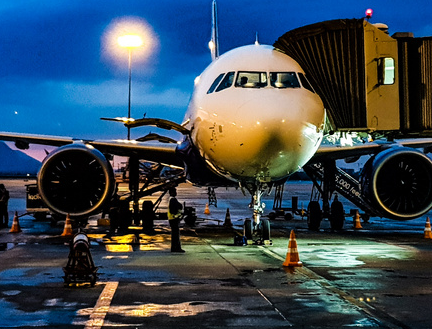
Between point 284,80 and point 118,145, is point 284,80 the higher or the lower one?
the higher one

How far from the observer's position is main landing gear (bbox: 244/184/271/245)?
1535 cm

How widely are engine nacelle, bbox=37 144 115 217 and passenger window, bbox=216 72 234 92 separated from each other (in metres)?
4.84

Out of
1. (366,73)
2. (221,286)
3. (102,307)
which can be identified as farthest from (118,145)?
(102,307)

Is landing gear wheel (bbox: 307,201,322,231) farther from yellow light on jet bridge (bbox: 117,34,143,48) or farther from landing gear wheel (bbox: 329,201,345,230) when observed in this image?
yellow light on jet bridge (bbox: 117,34,143,48)

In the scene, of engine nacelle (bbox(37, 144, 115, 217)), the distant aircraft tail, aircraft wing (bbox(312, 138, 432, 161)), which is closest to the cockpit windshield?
aircraft wing (bbox(312, 138, 432, 161))

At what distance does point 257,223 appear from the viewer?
1575 centimetres

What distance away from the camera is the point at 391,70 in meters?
14.9

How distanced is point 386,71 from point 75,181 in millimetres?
8403

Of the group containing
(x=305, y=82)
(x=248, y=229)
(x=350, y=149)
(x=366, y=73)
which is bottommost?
(x=248, y=229)

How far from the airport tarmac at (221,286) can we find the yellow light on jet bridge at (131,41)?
13.6 metres

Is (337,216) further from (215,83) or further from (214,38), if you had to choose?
(214,38)

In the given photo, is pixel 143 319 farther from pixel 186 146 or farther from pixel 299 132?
pixel 186 146

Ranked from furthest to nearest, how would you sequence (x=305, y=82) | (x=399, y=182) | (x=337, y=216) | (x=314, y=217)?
(x=337, y=216), (x=314, y=217), (x=399, y=182), (x=305, y=82)

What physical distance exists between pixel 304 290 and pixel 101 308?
288cm
